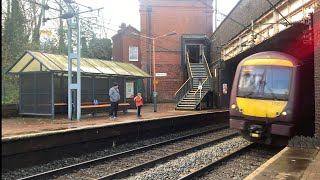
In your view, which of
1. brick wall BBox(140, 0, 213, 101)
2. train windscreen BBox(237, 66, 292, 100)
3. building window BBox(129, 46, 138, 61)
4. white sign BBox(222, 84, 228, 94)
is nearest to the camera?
train windscreen BBox(237, 66, 292, 100)

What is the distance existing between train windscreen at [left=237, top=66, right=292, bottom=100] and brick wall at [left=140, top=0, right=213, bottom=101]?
23451 mm

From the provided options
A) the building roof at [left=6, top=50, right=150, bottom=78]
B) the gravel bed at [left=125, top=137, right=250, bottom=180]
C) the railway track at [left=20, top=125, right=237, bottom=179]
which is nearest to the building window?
the building roof at [left=6, top=50, right=150, bottom=78]

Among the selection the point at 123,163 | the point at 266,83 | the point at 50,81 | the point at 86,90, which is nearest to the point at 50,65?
the point at 50,81

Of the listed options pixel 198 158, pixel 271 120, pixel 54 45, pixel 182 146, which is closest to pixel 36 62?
pixel 182 146

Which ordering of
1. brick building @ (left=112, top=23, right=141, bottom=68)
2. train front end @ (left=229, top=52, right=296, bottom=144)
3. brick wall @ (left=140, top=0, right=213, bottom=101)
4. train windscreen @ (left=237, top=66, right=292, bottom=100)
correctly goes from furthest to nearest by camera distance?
brick building @ (left=112, top=23, right=141, bottom=68) < brick wall @ (left=140, top=0, right=213, bottom=101) < train windscreen @ (left=237, top=66, right=292, bottom=100) < train front end @ (left=229, top=52, right=296, bottom=144)

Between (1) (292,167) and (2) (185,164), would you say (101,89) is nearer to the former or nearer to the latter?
(2) (185,164)

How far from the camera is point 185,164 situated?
988 cm

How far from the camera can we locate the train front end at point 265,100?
1023 centimetres

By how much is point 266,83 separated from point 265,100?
57cm

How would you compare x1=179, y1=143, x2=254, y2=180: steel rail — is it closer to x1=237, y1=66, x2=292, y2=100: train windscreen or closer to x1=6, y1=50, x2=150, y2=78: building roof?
x1=237, y1=66, x2=292, y2=100: train windscreen

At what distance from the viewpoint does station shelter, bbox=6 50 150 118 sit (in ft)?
53.5

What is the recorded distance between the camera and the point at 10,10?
25094 mm

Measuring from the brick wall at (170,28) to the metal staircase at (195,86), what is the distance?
228cm

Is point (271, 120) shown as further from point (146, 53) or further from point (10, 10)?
point (146, 53)
